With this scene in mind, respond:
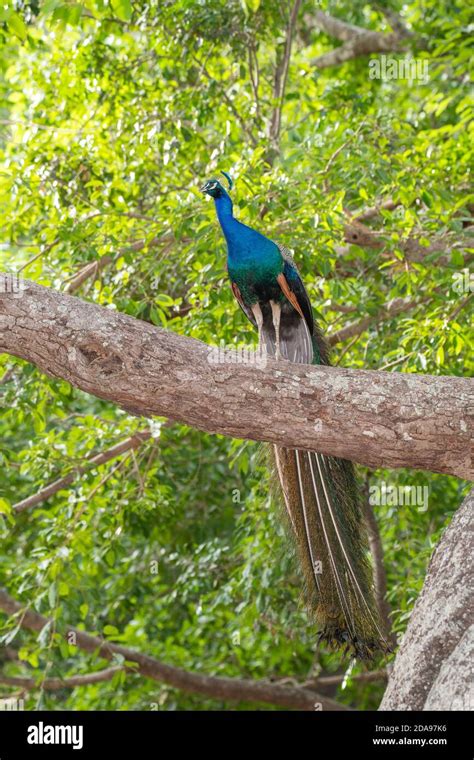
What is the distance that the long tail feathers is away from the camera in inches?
126

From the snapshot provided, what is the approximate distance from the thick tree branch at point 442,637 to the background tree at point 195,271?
906 mm

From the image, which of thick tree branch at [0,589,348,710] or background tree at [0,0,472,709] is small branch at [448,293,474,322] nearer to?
background tree at [0,0,472,709]

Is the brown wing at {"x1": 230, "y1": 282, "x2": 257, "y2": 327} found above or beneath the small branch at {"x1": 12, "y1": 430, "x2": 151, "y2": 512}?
above

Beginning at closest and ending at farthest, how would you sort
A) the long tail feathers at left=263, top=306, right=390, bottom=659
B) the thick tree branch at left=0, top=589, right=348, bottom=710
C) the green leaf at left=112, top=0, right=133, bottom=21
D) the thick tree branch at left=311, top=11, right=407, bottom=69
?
1. the green leaf at left=112, top=0, right=133, bottom=21
2. the long tail feathers at left=263, top=306, right=390, bottom=659
3. the thick tree branch at left=0, top=589, right=348, bottom=710
4. the thick tree branch at left=311, top=11, right=407, bottom=69

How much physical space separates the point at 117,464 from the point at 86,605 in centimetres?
82

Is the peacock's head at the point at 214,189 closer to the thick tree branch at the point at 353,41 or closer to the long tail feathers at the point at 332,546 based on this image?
the long tail feathers at the point at 332,546

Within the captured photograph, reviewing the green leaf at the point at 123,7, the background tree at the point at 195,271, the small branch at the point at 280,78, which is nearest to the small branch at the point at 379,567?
the background tree at the point at 195,271

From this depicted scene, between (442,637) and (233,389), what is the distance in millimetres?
943

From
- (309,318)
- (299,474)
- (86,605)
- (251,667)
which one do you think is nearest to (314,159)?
(309,318)

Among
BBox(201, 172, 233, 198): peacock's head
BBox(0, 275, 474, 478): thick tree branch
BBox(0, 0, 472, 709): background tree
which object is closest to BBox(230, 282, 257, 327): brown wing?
BBox(0, 0, 472, 709): background tree

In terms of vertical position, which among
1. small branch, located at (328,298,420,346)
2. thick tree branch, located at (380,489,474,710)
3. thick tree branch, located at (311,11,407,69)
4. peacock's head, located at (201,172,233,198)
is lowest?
thick tree branch, located at (380,489,474,710)

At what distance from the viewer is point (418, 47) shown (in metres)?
6.49

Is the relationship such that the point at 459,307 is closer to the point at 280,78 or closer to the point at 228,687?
→ the point at 280,78

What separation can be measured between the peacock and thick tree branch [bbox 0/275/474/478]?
0.58 metres
